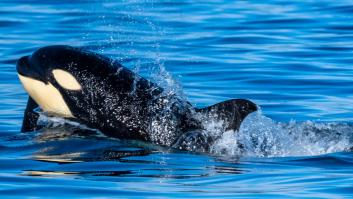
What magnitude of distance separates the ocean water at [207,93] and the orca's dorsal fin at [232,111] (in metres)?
0.13

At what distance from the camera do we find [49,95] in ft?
38.2

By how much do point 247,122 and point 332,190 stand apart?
2947 millimetres

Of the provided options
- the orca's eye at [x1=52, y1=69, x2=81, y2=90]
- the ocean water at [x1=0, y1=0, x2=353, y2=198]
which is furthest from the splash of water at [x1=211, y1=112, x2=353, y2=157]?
the orca's eye at [x1=52, y1=69, x2=81, y2=90]

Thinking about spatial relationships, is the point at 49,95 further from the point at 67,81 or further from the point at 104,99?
the point at 104,99

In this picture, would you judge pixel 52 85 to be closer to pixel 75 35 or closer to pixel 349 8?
pixel 75 35

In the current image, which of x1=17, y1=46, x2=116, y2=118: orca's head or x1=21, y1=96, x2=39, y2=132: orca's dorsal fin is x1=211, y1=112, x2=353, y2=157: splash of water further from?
x1=21, y1=96, x2=39, y2=132: orca's dorsal fin

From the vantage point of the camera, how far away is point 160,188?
29.9 feet

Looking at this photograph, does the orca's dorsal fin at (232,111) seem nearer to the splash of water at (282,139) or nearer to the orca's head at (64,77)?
the splash of water at (282,139)

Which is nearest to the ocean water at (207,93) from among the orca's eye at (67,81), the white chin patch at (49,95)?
the white chin patch at (49,95)

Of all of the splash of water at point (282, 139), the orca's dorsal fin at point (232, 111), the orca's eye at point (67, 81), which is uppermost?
the orca's eye at point (67, 81)

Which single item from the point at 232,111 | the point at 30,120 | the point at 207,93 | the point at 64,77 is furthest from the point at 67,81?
the point at 207,93

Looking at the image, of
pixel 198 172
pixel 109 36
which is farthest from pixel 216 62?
pixel 198 172

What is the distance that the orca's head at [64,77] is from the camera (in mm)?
11375

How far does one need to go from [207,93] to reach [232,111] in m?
4.12
